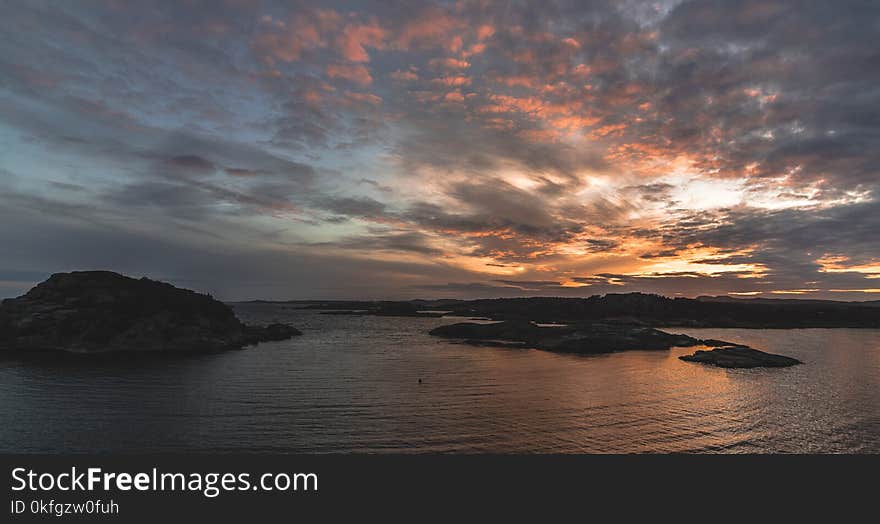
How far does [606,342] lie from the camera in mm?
86750

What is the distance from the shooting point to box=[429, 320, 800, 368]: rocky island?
69438mm

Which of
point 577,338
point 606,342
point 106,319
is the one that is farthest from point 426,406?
point 106,319

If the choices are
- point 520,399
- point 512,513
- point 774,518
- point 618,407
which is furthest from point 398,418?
point 774,518

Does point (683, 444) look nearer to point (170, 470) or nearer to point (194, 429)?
point (170, 470)

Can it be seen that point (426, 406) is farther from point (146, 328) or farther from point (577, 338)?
point (146, 328)

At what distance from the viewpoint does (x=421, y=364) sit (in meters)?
67.1

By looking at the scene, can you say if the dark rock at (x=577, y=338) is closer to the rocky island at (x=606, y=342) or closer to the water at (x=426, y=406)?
the rocky island at (x=606, y=342)

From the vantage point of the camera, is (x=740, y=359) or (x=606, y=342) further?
(x=606, y=342)

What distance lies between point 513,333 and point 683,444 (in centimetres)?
7827

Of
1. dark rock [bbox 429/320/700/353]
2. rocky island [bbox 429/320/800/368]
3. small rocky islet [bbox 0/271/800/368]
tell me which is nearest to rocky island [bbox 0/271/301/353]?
small rocky islet [bbox 0/271/800/368]

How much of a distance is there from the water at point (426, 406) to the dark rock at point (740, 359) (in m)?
3.78

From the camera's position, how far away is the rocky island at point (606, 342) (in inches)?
2734

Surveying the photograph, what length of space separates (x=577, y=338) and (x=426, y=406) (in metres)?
56.4

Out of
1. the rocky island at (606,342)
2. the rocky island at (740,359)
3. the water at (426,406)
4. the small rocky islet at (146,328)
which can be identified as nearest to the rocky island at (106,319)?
the small rocky islet at (146,328)
